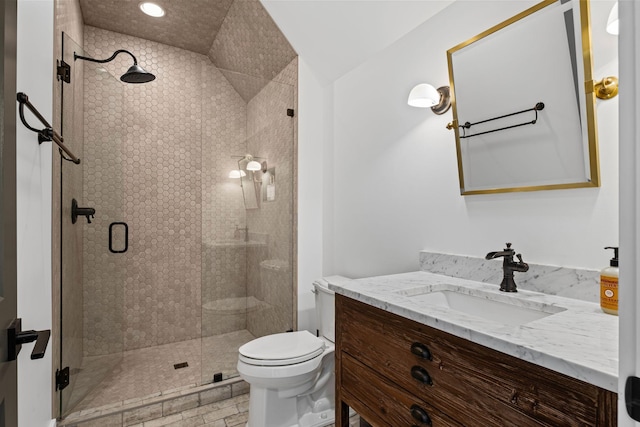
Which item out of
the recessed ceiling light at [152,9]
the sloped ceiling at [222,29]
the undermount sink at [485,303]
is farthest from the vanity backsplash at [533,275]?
the recessed ceiling light at [152,9]

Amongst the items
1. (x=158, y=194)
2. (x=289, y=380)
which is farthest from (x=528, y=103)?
(x=158, y=194)

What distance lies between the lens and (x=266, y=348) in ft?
6.23

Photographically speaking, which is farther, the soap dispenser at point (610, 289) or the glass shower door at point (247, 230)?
the glass shower door at point (247, 230)

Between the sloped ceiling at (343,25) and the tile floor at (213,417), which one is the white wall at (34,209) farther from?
the sloped ceiling at (343,25)

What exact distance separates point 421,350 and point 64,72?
2329mm

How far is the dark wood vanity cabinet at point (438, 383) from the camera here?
0.74m

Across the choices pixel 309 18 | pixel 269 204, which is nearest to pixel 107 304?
pixel 269 204

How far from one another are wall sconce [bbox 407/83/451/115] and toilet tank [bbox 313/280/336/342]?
1.22m

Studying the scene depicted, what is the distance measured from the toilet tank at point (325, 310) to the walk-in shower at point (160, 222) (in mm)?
416

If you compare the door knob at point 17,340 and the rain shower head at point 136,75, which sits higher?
the rain shower head at point 136,75

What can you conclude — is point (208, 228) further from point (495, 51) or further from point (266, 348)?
point (495, 51)

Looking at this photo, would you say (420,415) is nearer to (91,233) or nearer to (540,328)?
(540,328)

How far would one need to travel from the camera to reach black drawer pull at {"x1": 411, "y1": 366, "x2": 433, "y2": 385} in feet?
3.47

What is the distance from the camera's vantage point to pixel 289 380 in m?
1.78
